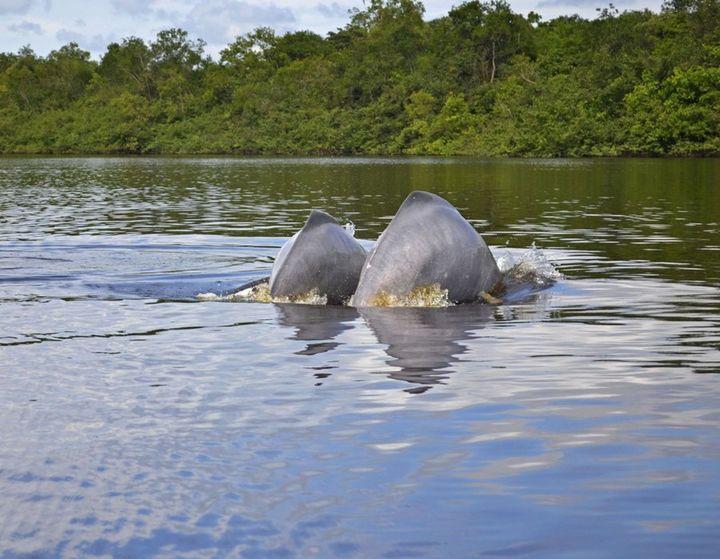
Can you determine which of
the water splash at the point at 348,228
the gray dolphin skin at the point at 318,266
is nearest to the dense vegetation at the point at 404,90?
the water splash at the point at 348,228

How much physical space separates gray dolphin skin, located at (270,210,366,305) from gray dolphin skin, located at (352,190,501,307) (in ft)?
1.60

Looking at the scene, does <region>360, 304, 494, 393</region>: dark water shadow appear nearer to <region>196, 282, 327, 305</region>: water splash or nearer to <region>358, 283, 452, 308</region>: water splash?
<region>358, 283, 452, 308</region>: water splash

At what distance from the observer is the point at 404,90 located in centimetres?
9744

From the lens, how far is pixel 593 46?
87.9 meters

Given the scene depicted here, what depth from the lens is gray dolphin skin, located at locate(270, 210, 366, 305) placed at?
12.5 m

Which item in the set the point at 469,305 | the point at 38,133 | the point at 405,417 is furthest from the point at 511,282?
the point at 38,133

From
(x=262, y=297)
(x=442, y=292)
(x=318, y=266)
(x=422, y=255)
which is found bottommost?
(x=262, y=297)

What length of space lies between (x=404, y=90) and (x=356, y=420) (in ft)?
302

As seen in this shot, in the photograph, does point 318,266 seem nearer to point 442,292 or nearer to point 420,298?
point 420,298

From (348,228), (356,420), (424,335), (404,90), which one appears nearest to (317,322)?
(424,335)

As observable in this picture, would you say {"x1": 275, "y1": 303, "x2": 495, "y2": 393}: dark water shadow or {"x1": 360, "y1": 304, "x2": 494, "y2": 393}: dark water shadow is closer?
{"x1": 360, "y1": 304, "x2": 494, "y2": 393}: dark water shadow

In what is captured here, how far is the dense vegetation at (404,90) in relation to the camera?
7269 cm

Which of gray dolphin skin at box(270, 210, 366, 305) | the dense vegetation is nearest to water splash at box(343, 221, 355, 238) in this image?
gray dolphin skin at box(270, 210, 366, 305)

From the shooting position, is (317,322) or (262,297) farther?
(262,297)
